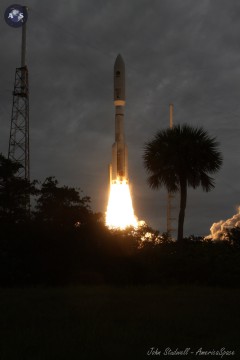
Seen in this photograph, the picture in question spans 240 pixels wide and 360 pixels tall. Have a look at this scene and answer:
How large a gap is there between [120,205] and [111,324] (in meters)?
39.3

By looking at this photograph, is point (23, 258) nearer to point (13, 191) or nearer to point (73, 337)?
point (13, 191)

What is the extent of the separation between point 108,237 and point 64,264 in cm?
363

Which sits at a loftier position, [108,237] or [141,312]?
[108,237]

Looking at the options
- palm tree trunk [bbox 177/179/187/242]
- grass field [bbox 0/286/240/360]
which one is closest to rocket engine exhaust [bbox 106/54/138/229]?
palm tree trunk [bbox 177/179/187/242]

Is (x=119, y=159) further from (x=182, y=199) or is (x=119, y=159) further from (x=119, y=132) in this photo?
(x=182, y=199)

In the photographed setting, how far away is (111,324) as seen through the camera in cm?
1873

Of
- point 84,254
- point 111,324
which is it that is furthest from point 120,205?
point 111,324

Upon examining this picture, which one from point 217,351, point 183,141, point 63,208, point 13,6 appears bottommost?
point 217,351

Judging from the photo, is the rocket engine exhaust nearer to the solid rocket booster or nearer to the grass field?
the solid rocket booster

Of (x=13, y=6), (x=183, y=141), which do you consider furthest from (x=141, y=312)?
(x=13, y=6)

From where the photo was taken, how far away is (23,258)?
36.5m

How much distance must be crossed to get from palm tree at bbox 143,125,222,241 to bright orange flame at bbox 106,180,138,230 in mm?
17445

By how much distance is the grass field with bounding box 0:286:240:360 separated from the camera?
14938mm

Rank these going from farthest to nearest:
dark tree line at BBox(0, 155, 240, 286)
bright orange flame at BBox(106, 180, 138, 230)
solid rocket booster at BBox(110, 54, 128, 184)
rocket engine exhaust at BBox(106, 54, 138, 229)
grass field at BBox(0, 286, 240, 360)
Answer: solid rocket booster at BBox(110, 54, 128, 184) < rocket engine exhaust at BBox(106, 54, 138, 229) < bright orange flame at BBox(106, 180, 138, 230) < dark tree line at BBox(0, 155, 240, 286) < grass field at BBox(0, 286, 240, 360)
